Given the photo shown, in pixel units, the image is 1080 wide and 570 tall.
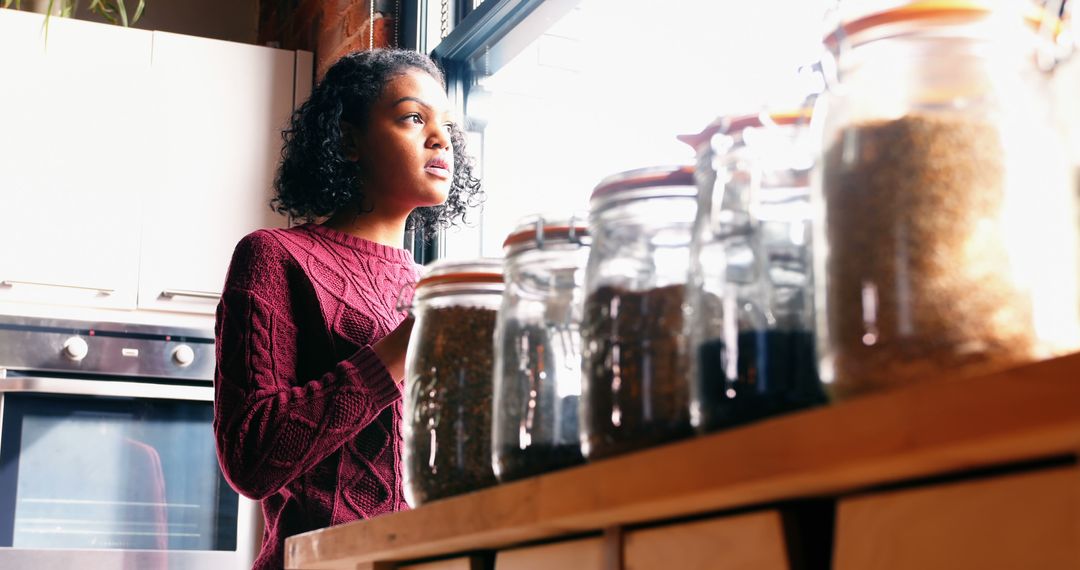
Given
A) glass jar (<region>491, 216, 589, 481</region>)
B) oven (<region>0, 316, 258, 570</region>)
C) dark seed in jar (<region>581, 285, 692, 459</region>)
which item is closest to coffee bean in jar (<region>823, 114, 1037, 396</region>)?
dark seed in jar (<region>581, 285, 692, 459</region>)

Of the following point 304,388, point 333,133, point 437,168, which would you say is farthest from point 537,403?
point 333,133

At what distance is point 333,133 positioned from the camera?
6.23 ft

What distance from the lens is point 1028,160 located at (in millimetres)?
445

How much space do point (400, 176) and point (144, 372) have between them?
1228 millimetres

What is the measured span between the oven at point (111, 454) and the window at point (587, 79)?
704mm

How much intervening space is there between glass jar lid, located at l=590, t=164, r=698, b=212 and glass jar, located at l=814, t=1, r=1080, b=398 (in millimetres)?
132

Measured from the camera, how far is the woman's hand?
129 centimetres

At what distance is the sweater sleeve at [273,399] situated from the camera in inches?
52.6

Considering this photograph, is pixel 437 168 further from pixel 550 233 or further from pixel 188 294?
pixel 188 294

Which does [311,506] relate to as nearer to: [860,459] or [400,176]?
[400,176]

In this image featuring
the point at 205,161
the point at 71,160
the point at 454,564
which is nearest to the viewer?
the point at 454,564

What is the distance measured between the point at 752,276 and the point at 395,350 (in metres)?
0.80

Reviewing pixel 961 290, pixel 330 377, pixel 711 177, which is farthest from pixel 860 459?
pixel 330 377

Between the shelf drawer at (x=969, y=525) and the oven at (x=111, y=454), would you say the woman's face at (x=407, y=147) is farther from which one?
the shelf drawer at (x=969, y=525)
